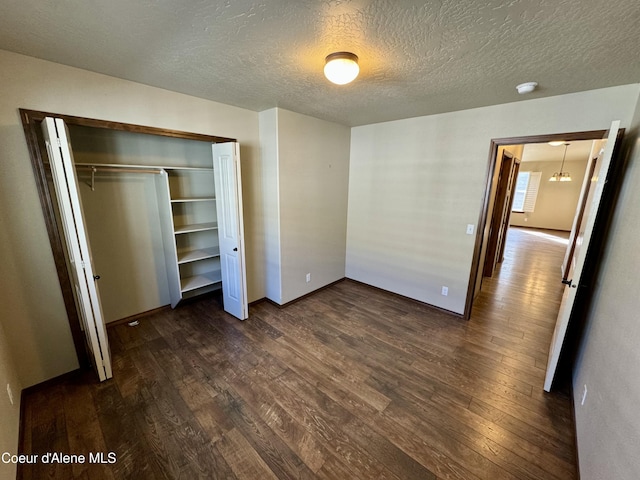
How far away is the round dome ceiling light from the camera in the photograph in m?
2.01

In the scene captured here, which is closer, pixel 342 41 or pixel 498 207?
pixel 342 41

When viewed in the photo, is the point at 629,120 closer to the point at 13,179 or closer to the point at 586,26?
the point at 586,26

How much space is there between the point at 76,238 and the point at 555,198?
41.9 ft

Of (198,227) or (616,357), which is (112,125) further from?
(616,357)

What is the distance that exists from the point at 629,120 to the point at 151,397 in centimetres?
439

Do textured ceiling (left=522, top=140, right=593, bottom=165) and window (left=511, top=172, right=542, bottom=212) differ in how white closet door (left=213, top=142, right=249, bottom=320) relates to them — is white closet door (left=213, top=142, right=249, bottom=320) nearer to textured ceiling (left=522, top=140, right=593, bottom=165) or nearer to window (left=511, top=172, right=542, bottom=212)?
textured ceiling (left=522, top=140, right=593, bottom=165)

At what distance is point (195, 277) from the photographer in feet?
11.4

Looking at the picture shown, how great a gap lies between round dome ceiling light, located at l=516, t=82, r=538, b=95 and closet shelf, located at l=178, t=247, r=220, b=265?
3.57 meters

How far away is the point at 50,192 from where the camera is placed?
192 centimetres

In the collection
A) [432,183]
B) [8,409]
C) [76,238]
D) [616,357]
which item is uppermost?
[432,183]

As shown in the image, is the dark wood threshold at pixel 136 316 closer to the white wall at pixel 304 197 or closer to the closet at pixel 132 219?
the closet at pixel 132 219

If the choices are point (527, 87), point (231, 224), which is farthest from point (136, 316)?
point (527, 87)

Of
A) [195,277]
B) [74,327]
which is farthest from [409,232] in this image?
[74,327]

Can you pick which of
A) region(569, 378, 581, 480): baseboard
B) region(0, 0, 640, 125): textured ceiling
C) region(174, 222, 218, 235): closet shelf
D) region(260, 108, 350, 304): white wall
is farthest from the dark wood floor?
region(0, 0, 640, 125): textured ceiling
